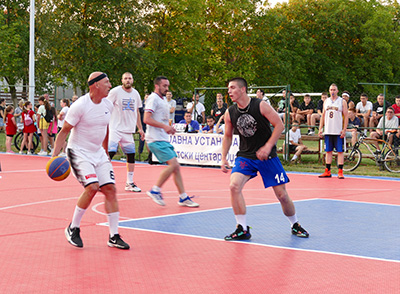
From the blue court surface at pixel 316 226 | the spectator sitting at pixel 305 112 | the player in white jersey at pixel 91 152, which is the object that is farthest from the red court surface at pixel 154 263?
the spectator sitting at pixel 305 112

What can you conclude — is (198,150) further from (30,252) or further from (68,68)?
(68,68)

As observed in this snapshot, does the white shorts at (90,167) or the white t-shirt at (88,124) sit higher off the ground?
the white t-shirt at (88,124)

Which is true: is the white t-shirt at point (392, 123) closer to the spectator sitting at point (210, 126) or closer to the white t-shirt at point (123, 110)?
the spectator sitting at point (210, 126)

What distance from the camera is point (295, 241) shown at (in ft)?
24.6

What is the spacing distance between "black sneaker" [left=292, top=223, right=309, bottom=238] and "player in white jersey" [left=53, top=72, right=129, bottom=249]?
7.37 feet

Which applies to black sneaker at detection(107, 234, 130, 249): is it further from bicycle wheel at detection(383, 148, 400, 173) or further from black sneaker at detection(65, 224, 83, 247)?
bicycle wheel at detection(383, 148, 400, 173)

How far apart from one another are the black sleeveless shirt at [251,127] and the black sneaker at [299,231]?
98 cm

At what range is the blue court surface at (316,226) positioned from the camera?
23.8 feet

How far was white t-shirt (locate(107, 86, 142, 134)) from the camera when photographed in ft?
38.9

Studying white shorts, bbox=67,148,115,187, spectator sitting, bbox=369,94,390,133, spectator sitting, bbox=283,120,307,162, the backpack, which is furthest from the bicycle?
white shorts, bbox=67,148,115,187

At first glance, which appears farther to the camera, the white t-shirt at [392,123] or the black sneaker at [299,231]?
the white t-shirt at [392,123]

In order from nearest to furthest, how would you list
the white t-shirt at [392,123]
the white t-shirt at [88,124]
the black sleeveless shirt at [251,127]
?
the white t-shirt at [88,124] → the black sleeveless shirt at [251,127] → the white t-shirt at [392,123]

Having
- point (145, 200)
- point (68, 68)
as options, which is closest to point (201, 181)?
point (145, 200)

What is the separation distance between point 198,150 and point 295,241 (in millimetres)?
11683
